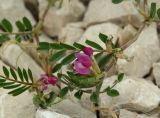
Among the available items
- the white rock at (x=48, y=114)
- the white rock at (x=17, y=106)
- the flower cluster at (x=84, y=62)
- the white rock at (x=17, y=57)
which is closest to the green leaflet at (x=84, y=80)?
the flower cluster at (x=84, y=62)

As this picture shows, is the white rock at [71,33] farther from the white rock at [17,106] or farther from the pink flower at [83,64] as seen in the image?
the pink flower at [83,64]

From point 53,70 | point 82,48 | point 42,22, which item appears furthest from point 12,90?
point 42,22

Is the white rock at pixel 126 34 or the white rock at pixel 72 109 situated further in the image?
the white rock at pixel 126 34

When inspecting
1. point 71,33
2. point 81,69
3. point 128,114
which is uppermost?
point 81,69

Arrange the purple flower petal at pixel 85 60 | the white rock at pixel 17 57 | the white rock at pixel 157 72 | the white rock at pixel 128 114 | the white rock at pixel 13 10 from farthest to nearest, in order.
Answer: the white rock at pixel 13 10, the white rock at pixel 17 57, the white rock at pixel 157 72, the white rock at pixel 128 114, the purple flower petal at pixel 85 60

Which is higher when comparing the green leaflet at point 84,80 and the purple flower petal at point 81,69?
the purple flower petal at point 81,69

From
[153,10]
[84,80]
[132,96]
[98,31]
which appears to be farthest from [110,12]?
[84,80]

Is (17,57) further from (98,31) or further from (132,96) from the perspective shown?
(132,96)
